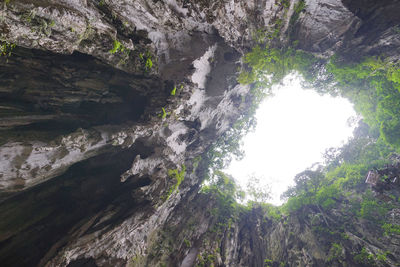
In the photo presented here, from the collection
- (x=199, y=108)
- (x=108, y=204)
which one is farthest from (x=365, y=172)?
(x=108, y=204)

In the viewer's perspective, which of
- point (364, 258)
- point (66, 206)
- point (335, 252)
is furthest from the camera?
point (335, 252)

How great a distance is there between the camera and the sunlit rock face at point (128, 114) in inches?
285

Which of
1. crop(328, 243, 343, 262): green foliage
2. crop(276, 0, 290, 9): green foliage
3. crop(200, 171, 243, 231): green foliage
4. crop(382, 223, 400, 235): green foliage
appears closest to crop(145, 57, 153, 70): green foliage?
crop(276, 0, 290, 9): green foliage

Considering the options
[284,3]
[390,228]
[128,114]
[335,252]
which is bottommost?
[335,252]

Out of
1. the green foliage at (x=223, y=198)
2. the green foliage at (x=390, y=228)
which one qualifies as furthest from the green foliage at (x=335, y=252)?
the green foliage at (x=223, y=198)

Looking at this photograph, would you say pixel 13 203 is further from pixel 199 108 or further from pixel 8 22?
pixel 199 108

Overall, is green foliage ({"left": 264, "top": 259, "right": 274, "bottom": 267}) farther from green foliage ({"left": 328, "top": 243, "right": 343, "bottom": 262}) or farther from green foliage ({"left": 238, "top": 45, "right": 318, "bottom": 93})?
green foliage ({"left": 238, "top": 45, "right": 318, "bottom": 93})

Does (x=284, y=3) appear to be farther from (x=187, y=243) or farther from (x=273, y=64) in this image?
(x=187, y=243)

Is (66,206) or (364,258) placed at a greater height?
(66,206)

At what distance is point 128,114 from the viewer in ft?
36.9

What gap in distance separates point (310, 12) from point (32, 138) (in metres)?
17.0

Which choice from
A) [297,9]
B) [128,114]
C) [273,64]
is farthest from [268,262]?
[297,9]

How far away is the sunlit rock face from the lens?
7.23m

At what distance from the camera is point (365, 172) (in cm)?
1599
